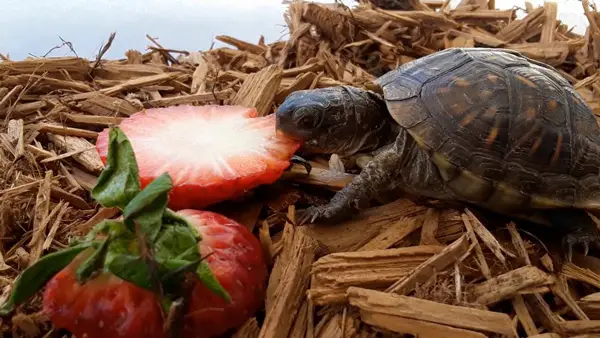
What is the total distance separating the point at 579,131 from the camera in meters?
1.48

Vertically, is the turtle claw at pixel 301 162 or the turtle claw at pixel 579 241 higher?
the turtle claw at pixel 301 162

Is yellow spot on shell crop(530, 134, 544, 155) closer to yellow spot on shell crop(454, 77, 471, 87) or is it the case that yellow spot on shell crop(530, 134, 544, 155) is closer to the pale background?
yellow spot on shell crop(454, 77, 471, 87)

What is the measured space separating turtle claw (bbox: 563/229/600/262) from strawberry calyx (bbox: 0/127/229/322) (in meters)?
1.00

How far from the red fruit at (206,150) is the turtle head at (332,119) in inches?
2.3

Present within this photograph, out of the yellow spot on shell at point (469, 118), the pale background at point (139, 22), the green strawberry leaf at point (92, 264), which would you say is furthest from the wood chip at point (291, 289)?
the pale background at point (139, 22)

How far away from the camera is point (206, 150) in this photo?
4.45 feet

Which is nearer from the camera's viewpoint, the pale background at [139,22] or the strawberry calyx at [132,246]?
the strawberry calyx at [132,246]

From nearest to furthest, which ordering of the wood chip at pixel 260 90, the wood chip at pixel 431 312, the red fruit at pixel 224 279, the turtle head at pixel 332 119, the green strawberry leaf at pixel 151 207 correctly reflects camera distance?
the green strawberry leaf at pixel 151 207 → the red fruit at pixel 224 279 → the wood chip at pixel 431 312 → the turtle head at pixel 332 119 → the wood chip at pixel 260 90

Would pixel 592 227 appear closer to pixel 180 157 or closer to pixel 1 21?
pixel 180 157

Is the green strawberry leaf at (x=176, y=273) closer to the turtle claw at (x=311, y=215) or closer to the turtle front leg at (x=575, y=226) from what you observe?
the turtle claw at (x=311, y=215)

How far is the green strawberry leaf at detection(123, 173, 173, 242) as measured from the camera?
0.82 metres

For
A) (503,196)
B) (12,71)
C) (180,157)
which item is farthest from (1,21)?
(503,196)

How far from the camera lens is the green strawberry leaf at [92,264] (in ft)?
2.87

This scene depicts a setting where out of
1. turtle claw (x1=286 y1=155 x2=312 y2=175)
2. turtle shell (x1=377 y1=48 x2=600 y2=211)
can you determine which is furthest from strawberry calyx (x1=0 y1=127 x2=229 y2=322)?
turtle shell (x1=377 y1=48 x2=600 y2=211)
